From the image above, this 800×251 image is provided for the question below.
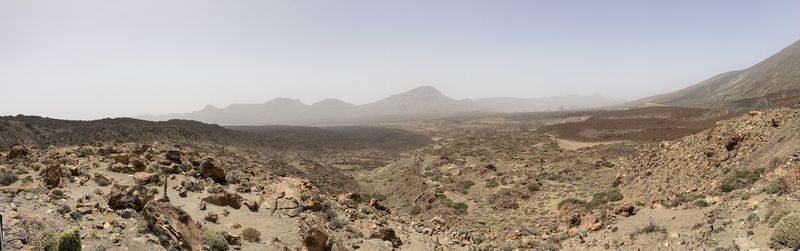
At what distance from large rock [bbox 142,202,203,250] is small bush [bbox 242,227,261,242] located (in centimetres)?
180

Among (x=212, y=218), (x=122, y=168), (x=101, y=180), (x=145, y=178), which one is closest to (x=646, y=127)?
(x=212, y=218)

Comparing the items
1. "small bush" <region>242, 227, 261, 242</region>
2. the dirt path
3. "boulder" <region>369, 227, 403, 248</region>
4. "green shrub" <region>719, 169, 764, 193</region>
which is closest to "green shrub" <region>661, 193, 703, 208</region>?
"green shrub" <region>719, 169, 764, 193</region>

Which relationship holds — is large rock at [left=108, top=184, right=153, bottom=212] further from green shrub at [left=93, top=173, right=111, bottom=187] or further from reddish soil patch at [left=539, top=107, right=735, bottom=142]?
reddish soil patch at [left=539, top=107, right=735, bottom=142]

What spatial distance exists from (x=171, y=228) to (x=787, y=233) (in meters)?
15.7

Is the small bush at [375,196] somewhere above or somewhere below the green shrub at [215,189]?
below

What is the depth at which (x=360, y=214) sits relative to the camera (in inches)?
840

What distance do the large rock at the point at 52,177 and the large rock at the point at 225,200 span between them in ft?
16.5

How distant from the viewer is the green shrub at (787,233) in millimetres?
9633

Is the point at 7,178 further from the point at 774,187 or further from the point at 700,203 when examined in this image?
the point at 774,187

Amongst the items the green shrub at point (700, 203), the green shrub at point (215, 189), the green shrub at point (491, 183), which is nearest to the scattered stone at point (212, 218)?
the green shrub at point (215, 189)

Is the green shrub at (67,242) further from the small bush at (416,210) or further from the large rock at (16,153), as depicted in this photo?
the small bush at (416,210)

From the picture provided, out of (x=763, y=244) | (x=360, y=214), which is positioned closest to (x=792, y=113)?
(x=763, y=244)

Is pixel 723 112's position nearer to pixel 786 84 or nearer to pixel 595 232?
pixel 786 84

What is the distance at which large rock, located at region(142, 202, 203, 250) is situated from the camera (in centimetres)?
1166
